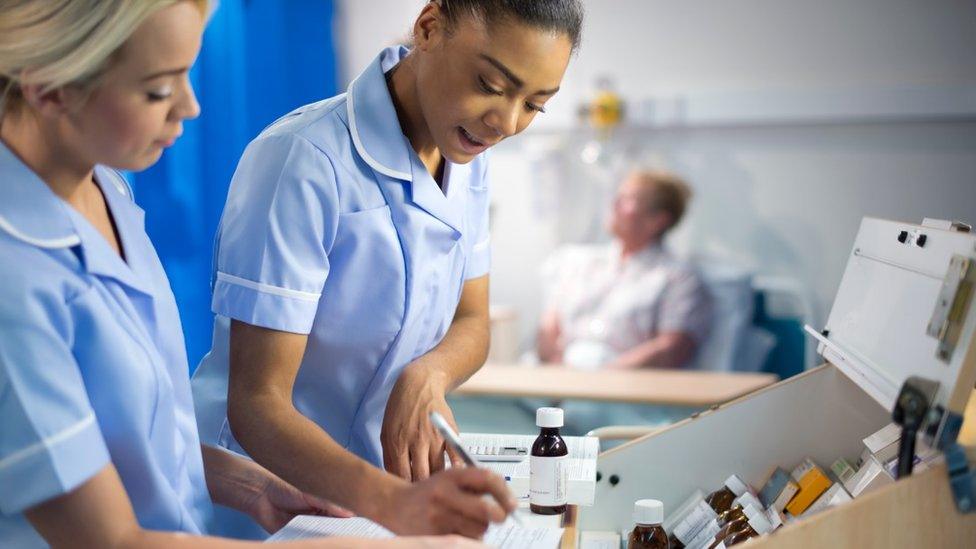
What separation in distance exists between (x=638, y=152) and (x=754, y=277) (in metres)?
0.82

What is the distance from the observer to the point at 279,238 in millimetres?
1354

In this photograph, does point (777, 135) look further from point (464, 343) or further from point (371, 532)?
point (371, 532)

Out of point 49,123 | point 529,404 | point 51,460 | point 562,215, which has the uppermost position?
point 49,123

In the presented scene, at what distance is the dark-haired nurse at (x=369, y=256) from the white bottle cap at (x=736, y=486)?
480 mm

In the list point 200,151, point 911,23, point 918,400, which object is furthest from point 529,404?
point 918,400

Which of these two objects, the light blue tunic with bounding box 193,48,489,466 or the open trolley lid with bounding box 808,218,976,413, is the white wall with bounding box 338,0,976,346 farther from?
the light blue tunic with bounding box 193,48,489,466

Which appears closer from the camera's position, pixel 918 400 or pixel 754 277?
pixel 918 400

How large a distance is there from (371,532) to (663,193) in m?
3.60

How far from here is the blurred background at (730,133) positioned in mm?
Answer: 4488

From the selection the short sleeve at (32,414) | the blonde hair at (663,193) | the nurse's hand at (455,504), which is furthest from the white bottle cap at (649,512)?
the blonde hair at (663,193)

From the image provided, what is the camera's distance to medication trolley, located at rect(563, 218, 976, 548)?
1.07 m

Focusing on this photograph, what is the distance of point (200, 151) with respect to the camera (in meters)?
4.28

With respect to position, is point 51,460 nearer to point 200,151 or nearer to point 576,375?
point 576,375

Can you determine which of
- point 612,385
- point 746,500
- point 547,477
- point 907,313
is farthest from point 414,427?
point 612,385
